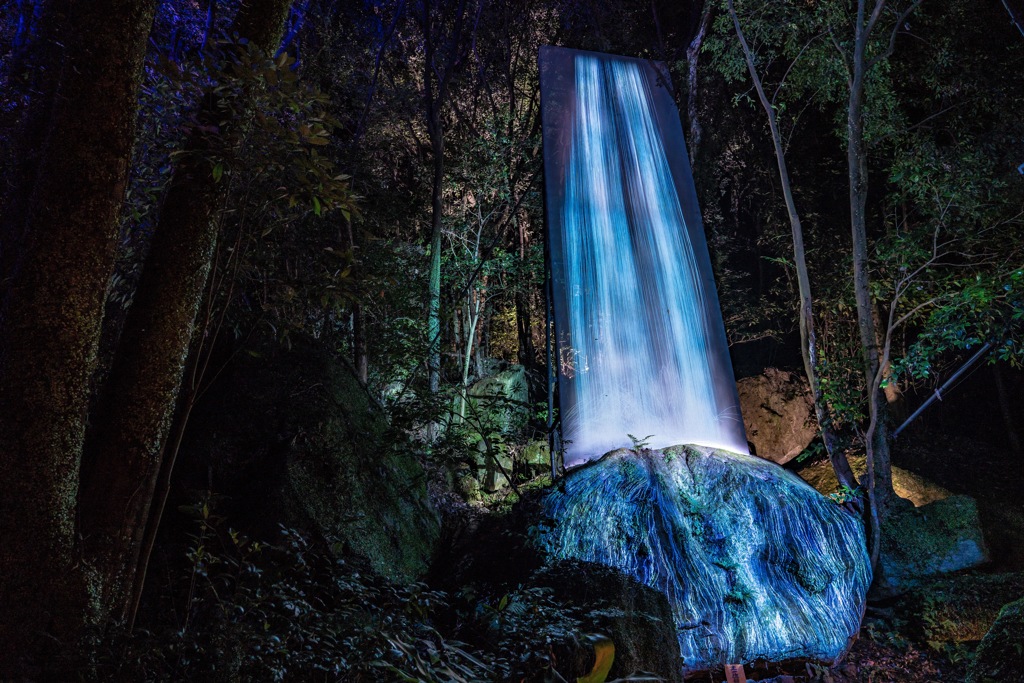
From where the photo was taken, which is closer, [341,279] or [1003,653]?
[1003,653]

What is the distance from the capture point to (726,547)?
6.18 meters

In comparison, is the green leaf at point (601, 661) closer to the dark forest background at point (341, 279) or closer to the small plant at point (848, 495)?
the dark forest background at point (341, 279)

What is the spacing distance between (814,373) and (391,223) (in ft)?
20.3

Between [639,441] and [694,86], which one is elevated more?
[694,86]

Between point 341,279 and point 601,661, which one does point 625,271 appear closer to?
point 341,279

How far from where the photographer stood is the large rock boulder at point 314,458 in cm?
397

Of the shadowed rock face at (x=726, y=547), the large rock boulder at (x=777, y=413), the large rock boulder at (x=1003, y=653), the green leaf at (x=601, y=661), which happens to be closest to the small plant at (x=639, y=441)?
the shadowed rock face at (x=726, y=547)

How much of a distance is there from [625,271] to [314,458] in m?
5.43

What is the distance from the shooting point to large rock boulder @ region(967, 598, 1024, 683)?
347cm

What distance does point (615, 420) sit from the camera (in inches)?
309

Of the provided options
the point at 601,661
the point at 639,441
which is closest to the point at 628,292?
the point at 639,441

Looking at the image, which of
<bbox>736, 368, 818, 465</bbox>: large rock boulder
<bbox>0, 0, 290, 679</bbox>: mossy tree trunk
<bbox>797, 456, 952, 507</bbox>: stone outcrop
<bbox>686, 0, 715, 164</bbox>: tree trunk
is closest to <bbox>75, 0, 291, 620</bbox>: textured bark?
<bbox>0, 0, 290, 679</bbox>: mossy tree trunk

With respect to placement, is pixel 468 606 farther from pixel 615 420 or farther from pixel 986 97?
pixel 986 97

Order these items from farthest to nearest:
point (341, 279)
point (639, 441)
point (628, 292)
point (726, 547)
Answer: point (628, 292) → point (639, 441) → point (726, 547) → point (341, 279)
